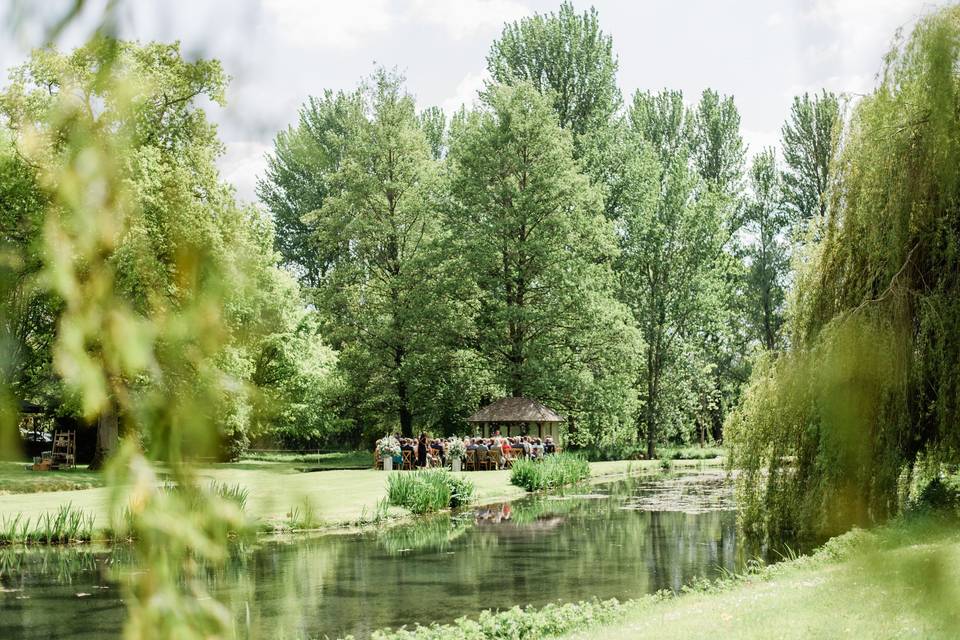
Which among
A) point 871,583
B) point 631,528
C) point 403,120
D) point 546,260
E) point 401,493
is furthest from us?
point 403,120

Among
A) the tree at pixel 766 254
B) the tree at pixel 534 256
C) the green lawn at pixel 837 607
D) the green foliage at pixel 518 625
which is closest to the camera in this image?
the green lawn at pixel 837 607

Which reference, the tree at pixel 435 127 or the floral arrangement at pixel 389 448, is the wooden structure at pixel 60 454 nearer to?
the floral arrangement at pixel 389 448

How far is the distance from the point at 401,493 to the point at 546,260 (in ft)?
76.3

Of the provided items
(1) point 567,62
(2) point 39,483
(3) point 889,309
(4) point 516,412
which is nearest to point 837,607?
(3) point 889,309

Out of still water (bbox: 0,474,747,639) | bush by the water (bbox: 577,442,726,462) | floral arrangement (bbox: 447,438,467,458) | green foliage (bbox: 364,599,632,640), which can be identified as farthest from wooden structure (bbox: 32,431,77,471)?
green foliage (bbox: 364,599,632,640)

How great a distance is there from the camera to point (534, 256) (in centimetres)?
4469

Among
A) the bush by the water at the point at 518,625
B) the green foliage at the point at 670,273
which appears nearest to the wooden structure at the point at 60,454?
the bush by the water at the point at 518,625

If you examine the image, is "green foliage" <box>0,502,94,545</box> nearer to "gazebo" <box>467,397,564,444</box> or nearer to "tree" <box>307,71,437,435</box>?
"gazebo" <box>467,397,564,444</box>

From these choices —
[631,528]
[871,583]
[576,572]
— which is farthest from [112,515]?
[631,528]

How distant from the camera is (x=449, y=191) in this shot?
154 ft

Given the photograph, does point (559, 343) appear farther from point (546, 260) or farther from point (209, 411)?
point (209, 411)

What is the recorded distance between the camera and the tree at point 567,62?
5294cm

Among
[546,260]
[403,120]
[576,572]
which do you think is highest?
[403,120]

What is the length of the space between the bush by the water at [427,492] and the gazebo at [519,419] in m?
14.0
